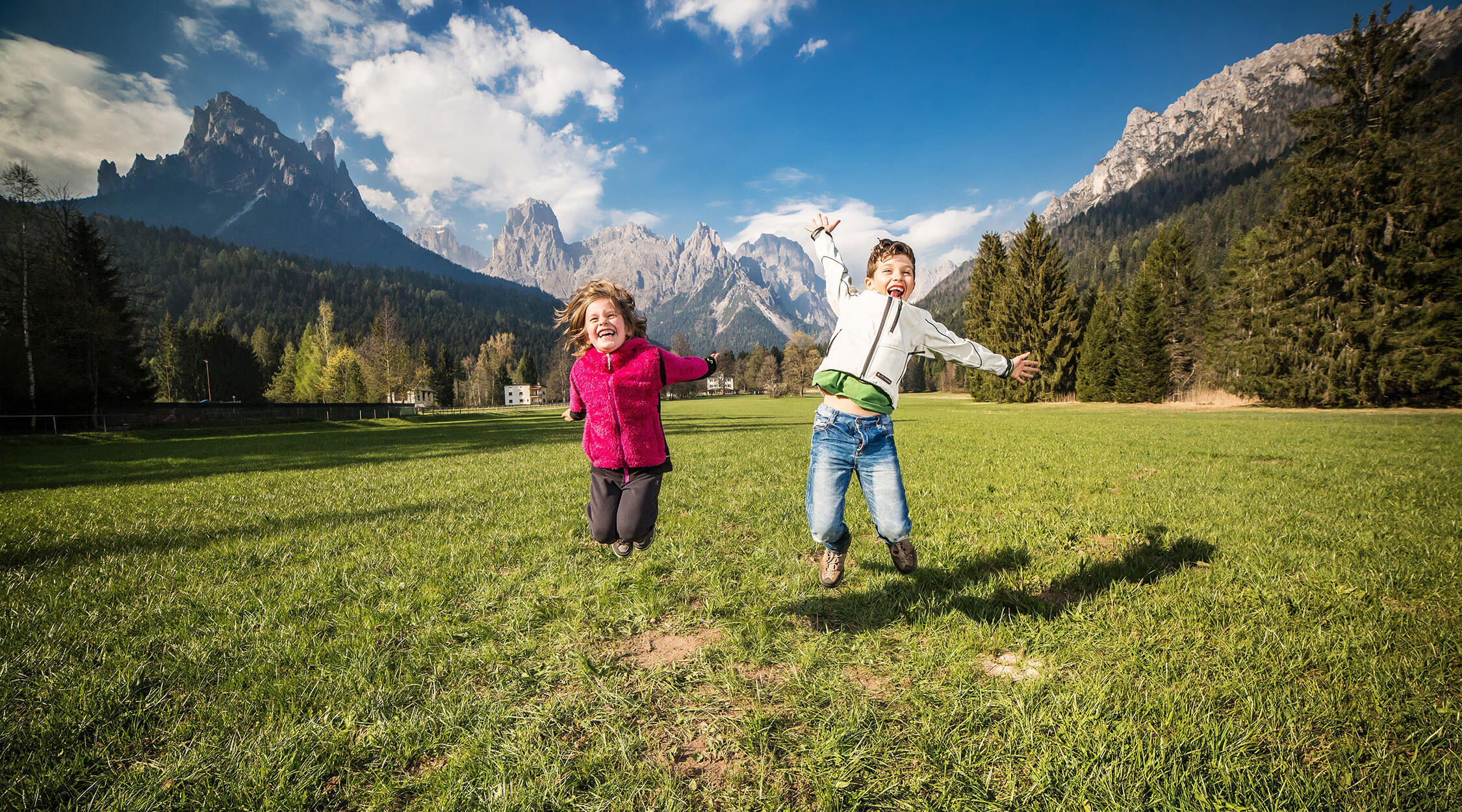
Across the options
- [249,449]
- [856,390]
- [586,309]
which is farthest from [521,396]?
[856,390]

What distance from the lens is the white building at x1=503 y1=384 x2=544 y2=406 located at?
112250 millimetres

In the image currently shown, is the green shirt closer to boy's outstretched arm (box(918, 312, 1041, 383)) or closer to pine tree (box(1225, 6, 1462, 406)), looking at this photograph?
boy's outstretched arm (box(918, 312, 1041, 383))

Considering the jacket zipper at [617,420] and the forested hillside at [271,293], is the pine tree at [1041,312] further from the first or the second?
the forested hillside at [271,293]

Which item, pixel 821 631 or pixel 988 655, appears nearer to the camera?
pixel 988 655

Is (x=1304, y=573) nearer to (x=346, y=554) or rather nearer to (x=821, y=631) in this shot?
(x=821, y=631)

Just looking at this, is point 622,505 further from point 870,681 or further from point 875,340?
point 875,340

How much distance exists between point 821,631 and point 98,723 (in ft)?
14.1

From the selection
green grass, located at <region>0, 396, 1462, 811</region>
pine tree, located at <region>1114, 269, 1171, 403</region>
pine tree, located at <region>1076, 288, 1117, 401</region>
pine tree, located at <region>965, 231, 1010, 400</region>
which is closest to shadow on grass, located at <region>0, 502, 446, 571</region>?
green grass, located at <region>0, 396, 1462, 811</region>

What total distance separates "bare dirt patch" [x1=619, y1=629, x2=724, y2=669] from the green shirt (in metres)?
2.10

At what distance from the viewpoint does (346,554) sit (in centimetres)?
600

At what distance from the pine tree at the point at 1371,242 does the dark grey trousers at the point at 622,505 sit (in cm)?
3953

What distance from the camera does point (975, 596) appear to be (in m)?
4.45

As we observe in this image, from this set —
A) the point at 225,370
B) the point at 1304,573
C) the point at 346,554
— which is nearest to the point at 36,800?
the point at 346,554

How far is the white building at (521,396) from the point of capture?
112 m
